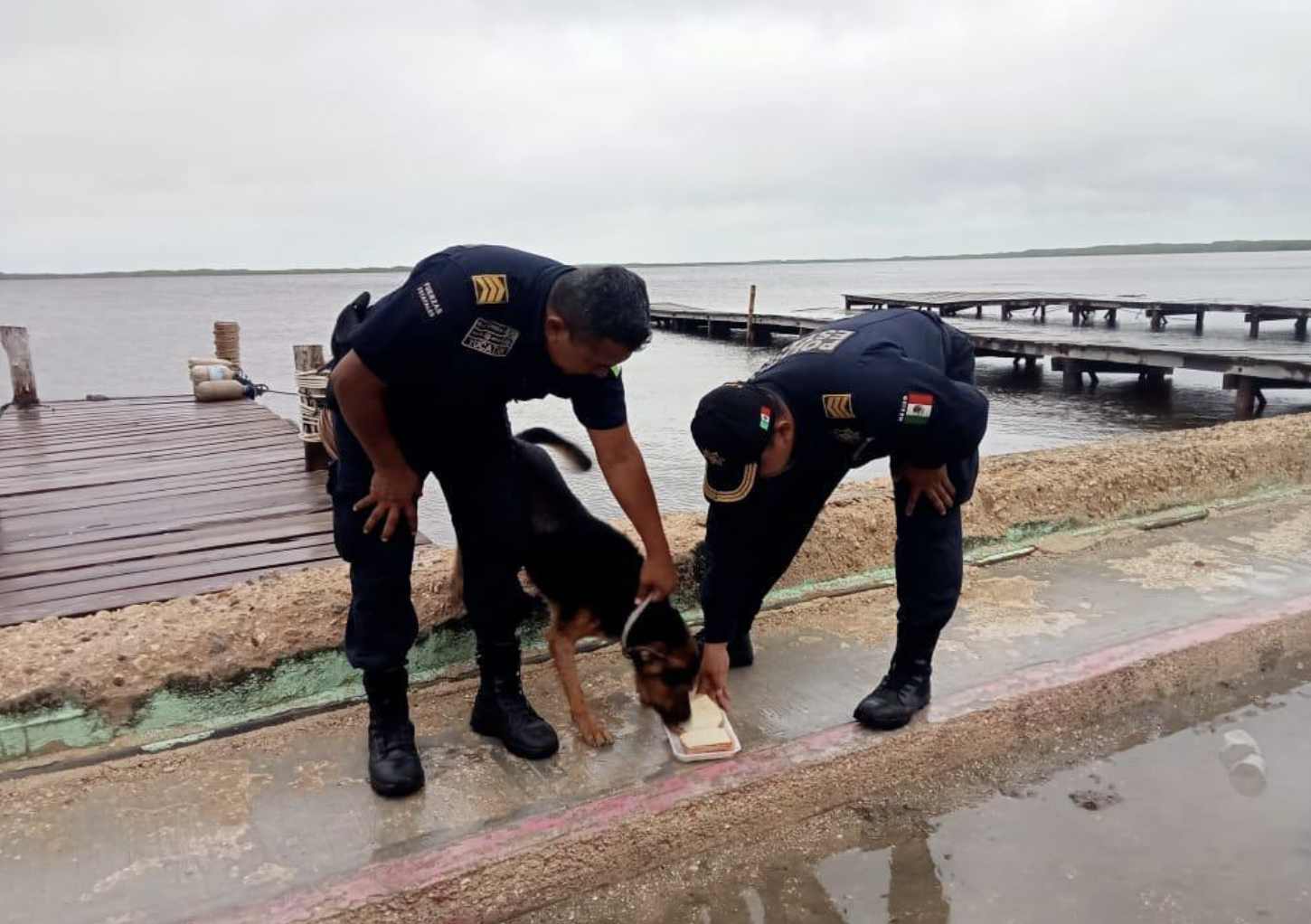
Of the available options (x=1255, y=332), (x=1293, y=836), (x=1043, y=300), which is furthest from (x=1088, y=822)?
(x=1043, y=300)

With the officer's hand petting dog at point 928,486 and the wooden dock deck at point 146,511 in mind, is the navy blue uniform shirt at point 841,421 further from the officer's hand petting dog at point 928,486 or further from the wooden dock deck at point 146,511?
the wooden dock deck at point 146,511

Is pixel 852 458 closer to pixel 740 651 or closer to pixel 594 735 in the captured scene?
pixel 740 651

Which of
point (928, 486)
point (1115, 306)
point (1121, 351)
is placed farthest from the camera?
point (1115, 306)

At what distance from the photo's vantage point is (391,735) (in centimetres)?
270

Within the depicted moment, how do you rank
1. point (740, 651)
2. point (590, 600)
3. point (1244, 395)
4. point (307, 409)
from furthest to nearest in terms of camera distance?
1. point (1244, 395)
2. point (307, 409)
3. point (740, 651)
4. point (590, 600)

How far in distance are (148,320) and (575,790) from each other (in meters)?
68.4

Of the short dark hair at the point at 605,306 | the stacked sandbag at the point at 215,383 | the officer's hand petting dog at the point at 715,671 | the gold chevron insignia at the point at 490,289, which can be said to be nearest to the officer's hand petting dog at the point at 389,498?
the gold chevron insignia at the point at 490,289

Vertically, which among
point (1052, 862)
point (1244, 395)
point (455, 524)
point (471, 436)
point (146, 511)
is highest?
point (471, 436)

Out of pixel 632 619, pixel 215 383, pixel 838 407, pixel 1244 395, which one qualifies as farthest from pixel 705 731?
pixel 1244 395

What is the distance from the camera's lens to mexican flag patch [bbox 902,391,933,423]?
2.54m

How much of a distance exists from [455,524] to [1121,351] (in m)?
22.0

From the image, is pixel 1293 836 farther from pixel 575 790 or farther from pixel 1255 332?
pixel 1255 332

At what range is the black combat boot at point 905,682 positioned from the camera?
2.96 meters

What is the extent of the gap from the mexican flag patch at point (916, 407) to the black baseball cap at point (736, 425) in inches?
14.0
